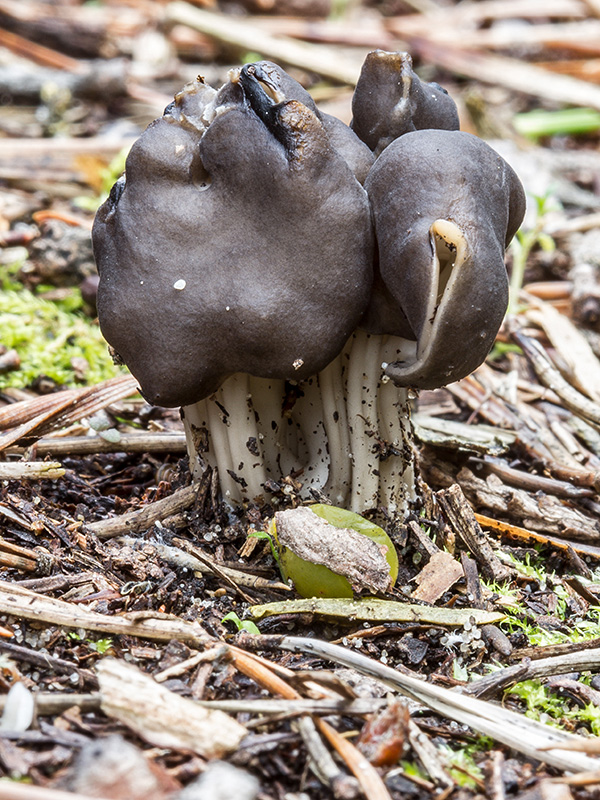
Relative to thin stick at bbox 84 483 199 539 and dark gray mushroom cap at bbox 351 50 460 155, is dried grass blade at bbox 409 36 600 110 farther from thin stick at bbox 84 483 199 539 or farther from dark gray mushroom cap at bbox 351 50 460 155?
thin stick at bbox 84 483 199 539

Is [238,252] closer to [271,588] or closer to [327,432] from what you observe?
[327,432]

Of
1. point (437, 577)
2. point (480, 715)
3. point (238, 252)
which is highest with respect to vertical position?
point (238, 252)

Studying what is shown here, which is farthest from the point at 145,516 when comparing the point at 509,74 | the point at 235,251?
the point at 509,74

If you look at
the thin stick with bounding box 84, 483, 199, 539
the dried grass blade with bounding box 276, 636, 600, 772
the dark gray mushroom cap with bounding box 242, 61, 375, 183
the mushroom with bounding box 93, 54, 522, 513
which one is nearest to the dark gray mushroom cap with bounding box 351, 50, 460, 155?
the dark gray mushroom cap with bounding box 242, 61, 375, 183

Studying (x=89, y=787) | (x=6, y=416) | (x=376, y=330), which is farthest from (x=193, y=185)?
(x=89, y=787)

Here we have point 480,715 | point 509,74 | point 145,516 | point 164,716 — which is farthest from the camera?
point 509,74

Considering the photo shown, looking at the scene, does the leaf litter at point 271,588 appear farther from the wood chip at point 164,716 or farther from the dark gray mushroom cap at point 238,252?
the dark gray mushroom cap at point 238,252

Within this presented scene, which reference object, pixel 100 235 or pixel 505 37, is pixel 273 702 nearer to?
pixel 100 235
